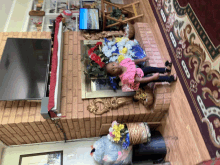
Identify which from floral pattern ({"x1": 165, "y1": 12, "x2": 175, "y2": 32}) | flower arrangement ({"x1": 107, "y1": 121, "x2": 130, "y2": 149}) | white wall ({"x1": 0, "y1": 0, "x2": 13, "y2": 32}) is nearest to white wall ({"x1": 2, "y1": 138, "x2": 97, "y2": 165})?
flower arrangement ({"x1": 107, "y1": 121, "x2": 130, "y2": 149})

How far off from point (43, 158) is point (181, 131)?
6.59 feet

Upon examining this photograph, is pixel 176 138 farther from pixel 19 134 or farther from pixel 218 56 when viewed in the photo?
pixel 19 134

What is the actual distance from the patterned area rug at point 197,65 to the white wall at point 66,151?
5.55 ft

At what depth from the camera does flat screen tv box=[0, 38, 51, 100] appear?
2.09 meters

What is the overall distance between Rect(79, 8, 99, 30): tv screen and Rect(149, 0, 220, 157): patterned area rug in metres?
1.33

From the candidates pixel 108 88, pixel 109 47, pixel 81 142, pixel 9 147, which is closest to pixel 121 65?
pixel 108 88

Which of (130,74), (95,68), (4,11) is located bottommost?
(130,74)

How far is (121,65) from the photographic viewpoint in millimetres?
2045

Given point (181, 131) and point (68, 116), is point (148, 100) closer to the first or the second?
point (181, 131)

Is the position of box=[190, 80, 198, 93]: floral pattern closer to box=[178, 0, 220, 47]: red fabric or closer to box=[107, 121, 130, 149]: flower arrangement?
box=[178, 0, 220, 47]: red fabric

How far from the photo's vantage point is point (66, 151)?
2.56 meters

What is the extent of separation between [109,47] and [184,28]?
1106 mm

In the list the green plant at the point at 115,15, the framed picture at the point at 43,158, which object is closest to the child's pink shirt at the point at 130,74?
the green plant at the point at 115,15

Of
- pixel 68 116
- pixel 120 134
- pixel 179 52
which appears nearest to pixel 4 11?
pixel 68 116
